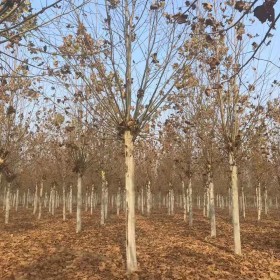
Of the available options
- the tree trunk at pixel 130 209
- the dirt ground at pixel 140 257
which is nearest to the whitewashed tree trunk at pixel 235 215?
the dirt ground at pixel 140 257

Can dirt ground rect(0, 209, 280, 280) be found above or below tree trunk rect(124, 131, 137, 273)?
below

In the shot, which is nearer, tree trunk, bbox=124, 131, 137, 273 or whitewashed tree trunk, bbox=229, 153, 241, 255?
tree trunk, bbox=124, 131, 137, 273

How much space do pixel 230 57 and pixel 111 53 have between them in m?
4.08

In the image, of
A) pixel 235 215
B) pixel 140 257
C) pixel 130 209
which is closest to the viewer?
pixel 130 209

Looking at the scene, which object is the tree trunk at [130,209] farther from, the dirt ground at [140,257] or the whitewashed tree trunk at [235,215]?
the whitewashed tree trunk at [235,215]

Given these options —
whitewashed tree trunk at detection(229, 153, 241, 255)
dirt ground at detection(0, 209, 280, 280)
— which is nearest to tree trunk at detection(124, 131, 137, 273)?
dirt ground at detection(0, 209, 280, 280)

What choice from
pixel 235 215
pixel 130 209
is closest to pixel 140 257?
pixel 130 209

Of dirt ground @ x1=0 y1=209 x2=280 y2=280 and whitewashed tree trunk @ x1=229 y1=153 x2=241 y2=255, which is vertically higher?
whitewashed tree trunk @ x1=229 y1=153 x2=241 y2=255

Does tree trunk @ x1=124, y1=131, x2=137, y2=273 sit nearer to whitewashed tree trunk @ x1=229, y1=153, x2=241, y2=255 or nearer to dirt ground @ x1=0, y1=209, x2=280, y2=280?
dirt ground @ x1=0, y1=209, x2=280, y2=280

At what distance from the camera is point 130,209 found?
7.77 metres

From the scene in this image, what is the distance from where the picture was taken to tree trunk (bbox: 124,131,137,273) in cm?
757

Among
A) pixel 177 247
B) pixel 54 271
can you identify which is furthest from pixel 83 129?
pixel 54 271

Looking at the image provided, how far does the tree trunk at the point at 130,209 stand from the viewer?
24.8 feet

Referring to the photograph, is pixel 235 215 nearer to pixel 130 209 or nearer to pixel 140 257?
pixel 140 257
